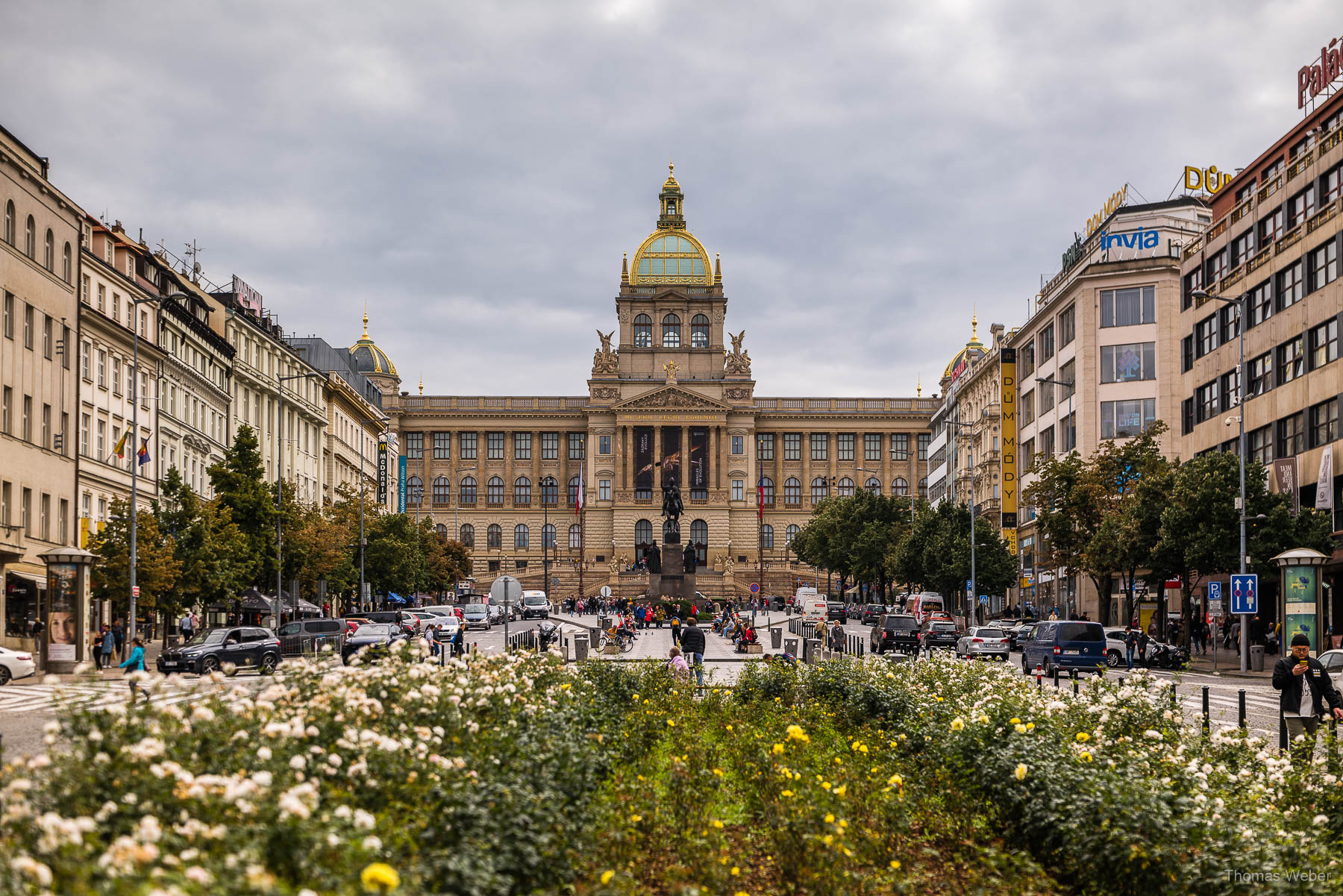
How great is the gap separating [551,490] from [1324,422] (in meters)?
133

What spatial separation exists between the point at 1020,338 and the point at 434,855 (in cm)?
10382

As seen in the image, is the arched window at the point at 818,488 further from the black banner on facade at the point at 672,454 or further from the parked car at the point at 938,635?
the parked car at the point at 938,635

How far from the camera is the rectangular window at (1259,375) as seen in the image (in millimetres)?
61156

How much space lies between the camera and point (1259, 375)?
6244 centimetres

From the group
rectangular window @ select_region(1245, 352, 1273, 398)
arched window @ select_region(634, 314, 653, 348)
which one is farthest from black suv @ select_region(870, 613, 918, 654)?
arched window @ select_region(634, 314, 653, 348)

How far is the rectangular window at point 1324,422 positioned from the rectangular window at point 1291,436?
904 mm

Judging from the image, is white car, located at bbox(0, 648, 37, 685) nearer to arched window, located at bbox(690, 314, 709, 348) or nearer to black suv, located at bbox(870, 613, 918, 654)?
black suv, located at bbox(870, 613, 918, 654)

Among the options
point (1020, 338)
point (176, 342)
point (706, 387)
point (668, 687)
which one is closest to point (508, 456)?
point (706, 387)

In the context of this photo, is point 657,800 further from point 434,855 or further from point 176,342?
point 176,342

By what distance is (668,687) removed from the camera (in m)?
27.2

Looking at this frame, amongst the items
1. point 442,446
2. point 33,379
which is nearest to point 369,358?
point 442,446

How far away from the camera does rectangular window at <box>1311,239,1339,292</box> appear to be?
177 feet

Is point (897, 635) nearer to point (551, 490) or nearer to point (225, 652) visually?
point (225, 652)

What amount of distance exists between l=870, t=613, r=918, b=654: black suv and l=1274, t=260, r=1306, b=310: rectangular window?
763 inches
